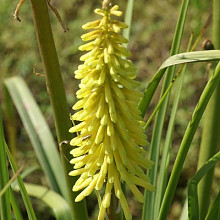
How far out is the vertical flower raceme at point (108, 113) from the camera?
1.06 meters

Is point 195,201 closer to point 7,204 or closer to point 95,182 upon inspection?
point 95,182

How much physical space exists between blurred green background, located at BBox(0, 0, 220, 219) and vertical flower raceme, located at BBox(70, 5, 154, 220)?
1.86 meters

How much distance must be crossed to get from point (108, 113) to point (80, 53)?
2.50 metres

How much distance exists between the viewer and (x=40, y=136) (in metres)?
1.74

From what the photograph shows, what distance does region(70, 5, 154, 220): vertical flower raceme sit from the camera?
1.06m

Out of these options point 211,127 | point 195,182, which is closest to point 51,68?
point 195,182

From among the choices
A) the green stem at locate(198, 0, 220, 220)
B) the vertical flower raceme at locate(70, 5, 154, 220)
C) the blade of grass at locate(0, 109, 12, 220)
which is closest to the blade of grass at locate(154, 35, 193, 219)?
the green stem at locate(198, 0, 220, 220)

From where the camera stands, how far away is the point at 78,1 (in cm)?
400

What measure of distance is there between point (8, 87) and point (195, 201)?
2.94 ft

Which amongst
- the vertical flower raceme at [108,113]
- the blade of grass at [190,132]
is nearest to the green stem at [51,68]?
the vertical flower raceme at [108,113]

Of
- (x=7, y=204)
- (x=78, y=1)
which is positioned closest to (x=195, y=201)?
(x=7, y=204)

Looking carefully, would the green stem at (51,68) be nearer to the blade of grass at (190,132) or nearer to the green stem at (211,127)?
the blade of grass at (190,132)

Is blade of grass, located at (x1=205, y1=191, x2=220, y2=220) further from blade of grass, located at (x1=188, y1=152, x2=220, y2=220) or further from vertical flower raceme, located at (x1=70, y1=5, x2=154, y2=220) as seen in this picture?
vertical flower raceme, located at (x1=70, y1=5, x2=154, y2=220)

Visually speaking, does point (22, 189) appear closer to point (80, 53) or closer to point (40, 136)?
point (40, 136)
